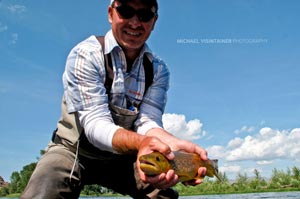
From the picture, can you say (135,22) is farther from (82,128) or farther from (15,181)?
(15,181)

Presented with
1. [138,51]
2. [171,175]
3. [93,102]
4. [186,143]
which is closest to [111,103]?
[93,102]

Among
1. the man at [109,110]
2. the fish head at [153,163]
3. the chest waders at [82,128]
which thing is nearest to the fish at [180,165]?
the fish head at [153,163]

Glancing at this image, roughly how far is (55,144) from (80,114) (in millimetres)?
699

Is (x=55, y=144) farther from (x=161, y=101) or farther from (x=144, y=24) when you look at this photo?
(x=144, y=24)

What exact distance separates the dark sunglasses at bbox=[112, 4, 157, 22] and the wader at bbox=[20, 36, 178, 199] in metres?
1.02

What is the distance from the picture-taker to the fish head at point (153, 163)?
2932mm

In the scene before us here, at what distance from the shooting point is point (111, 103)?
15.3 feet

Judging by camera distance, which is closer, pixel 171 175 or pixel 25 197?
pixel 171 175

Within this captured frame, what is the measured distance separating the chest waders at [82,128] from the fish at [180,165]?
1201 mm

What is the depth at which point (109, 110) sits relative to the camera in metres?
4.55

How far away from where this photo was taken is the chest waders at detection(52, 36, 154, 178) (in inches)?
181

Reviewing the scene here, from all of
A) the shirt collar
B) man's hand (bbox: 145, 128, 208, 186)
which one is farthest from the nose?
man's hand (bbox: 145, 128, 208, 186)

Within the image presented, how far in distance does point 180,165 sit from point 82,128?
5.13 ft

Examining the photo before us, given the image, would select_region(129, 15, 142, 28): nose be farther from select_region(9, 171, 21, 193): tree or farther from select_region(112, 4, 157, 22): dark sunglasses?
select_region(9, 171, 21, 193): tree
